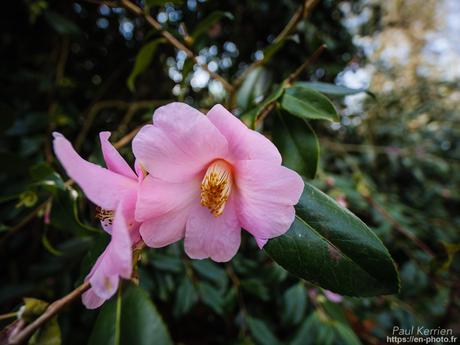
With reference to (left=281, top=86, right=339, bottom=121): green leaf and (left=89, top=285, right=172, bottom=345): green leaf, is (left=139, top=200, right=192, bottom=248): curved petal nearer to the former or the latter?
(left=89, top=285, right=172, bottom=345): green leaf

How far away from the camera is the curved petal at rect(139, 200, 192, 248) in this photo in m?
0.46

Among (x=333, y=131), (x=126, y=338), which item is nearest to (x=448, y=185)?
(x=333, y=131)

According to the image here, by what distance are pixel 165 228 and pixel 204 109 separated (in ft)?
2.11

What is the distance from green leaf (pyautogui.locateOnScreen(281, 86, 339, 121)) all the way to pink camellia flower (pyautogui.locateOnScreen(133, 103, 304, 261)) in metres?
0.16

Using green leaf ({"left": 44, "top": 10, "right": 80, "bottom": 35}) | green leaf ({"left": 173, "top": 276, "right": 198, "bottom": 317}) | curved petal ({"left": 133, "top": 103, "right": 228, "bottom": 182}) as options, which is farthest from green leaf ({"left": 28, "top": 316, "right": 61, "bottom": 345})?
green leaf ({"left": 44, "top": 10, "right": 80, "bottom": 35})

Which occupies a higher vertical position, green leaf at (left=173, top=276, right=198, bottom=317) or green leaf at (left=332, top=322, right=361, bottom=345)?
green leaf at (left=173, top=276, right=198, bottom=317)

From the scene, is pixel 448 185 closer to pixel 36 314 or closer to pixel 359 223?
pixel 359 223

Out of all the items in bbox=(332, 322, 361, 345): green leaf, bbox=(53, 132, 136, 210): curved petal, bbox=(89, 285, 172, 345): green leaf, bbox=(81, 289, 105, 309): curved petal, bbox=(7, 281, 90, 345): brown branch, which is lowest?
bbox=(332, 322, 361, 345): green leaf

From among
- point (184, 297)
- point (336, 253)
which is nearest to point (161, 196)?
point (336, 253)

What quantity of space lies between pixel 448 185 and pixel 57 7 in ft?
10.5

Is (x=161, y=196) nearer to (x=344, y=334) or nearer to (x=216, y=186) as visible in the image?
(x=216, y=186)

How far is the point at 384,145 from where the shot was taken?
9.06ft

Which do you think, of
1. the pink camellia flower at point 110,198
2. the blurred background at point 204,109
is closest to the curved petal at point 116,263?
the pink camellia flower at point 110,198

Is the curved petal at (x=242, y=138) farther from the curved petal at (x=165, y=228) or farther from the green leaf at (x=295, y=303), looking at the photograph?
the green leaf at (x=295, y=303)
